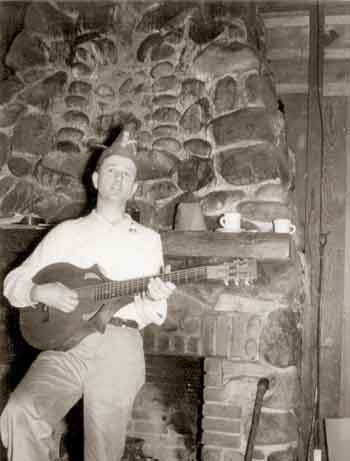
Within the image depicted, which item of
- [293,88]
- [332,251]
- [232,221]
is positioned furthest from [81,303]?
[293,88]

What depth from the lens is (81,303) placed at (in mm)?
1866

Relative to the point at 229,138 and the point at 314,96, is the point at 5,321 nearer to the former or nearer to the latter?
the point at 229,138

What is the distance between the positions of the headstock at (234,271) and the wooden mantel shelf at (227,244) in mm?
289

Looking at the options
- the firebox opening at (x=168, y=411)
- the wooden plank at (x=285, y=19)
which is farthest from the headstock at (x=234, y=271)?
the wooden plank at (x=285, y=19)

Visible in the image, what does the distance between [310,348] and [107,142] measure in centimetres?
→ 188

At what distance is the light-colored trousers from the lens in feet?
5.71

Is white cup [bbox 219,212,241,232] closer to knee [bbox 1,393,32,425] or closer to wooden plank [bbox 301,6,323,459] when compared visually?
wooden plank [bbox 301,6,323,459]

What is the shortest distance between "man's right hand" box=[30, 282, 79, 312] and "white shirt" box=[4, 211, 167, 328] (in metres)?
0.09

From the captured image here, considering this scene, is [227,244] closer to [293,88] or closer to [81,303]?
[81,303]

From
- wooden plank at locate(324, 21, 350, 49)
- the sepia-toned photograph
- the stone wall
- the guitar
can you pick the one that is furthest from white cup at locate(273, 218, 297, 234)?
wooden plank at locate(324, 21, 350, 49)

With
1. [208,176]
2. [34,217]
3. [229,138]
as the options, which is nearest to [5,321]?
[34,217]

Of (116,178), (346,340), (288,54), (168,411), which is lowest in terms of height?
(168,411)

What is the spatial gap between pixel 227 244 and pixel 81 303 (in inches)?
30.9

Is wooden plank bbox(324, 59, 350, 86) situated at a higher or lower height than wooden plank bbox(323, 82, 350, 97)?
higher
